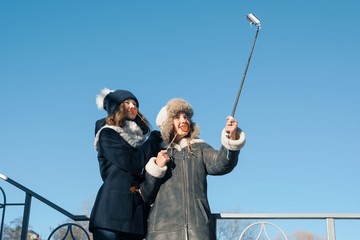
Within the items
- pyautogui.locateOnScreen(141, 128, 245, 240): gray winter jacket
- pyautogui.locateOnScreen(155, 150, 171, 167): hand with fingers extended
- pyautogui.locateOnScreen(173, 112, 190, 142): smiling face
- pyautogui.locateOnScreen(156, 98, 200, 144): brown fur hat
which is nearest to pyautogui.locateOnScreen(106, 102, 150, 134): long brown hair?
pyautogui.locateOnScreen(156, 98, 200, 144): brown fur hat

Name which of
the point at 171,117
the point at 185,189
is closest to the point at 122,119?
the point at 171,117

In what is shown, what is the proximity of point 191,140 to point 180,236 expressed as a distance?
34.2 inches

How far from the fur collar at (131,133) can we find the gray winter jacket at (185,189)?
0.27 meters

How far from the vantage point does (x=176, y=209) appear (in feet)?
15.1

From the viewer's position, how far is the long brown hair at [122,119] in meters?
5.01

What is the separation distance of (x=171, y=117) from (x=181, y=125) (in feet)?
0.37

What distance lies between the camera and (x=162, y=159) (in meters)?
4.68

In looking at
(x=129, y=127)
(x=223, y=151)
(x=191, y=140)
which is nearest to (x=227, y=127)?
(x=223, y=151)

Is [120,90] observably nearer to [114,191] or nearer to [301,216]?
[114,191]

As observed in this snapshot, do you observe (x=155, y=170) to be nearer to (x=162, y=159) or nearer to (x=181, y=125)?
(x=162, y=159)

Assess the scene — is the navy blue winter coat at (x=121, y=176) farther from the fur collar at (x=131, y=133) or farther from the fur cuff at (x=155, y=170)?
the fur cuff at (x=155, y=170)

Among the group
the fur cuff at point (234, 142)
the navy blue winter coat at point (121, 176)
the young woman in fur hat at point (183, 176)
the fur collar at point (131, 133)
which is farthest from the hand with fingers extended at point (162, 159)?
the fur cuff at point (234, 142)

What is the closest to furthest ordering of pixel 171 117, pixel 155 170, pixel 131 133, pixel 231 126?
pixel 231 126 → pixel 155 170 → pixel 131 133 → pixel 171 117

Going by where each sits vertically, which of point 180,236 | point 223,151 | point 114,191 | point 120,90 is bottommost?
point 180,236
